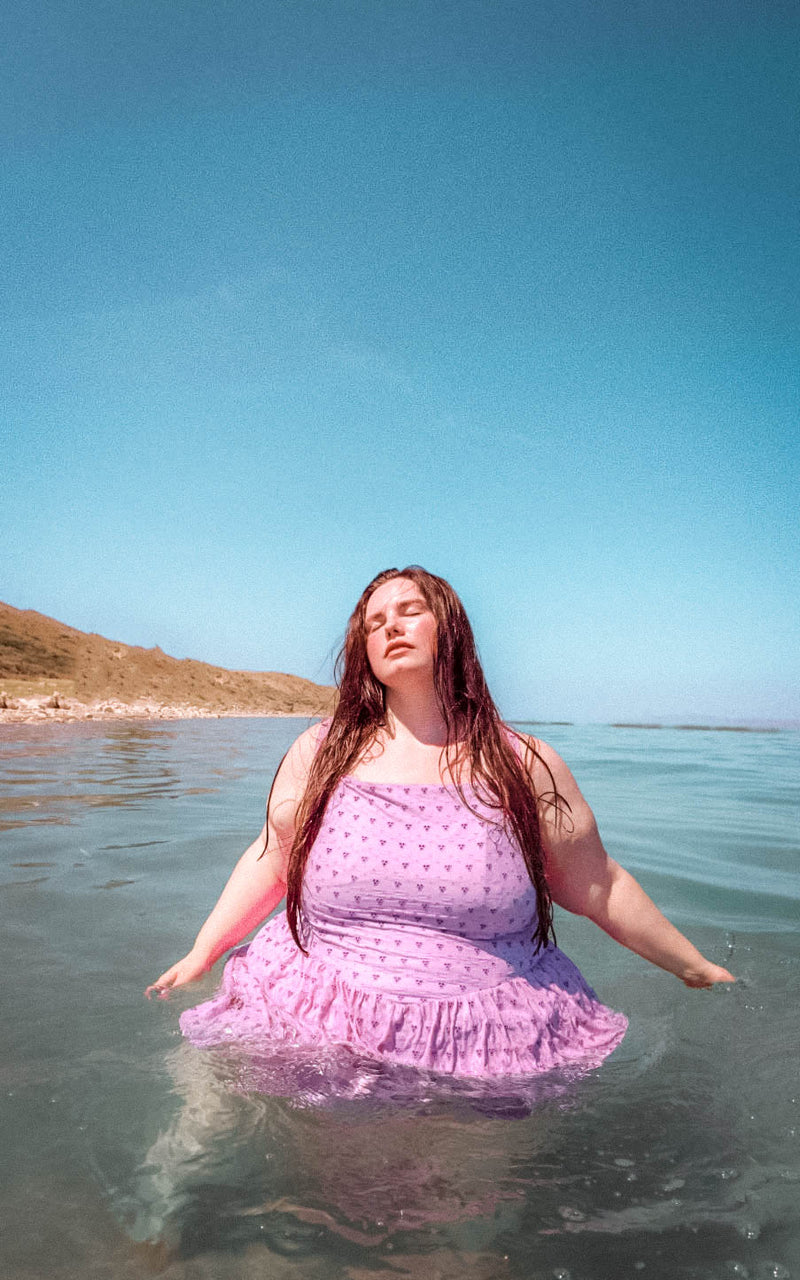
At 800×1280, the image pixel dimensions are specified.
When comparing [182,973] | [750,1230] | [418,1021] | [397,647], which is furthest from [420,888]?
[750,1230]

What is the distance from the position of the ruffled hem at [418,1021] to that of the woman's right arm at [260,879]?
17 centimetres

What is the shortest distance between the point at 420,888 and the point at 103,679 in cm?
2839

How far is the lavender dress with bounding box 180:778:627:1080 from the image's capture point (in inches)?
81.0

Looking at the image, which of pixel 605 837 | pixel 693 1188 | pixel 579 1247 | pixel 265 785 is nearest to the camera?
pixel 579 1247

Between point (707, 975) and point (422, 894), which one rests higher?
point (422, 894)

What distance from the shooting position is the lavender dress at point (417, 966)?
206 centimetres

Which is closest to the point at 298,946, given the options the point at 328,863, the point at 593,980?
the point at 328,863

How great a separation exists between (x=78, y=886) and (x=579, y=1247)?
327cm

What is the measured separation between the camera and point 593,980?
3238 mm

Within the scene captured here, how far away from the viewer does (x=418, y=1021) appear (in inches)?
80.8

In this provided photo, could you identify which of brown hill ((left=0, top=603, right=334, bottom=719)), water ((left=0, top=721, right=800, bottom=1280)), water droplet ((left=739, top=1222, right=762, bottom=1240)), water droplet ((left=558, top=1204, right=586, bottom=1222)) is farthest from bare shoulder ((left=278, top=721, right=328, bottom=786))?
brown hill ((left=0, top=603, right=334, bottom=719))

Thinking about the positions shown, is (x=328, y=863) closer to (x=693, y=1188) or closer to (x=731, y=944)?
(x=693, y=1188)

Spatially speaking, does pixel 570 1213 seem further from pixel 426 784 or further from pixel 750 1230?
pixel 426 784

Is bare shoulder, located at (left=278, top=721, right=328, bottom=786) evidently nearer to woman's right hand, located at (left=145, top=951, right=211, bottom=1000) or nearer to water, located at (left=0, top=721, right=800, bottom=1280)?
woman's right hand, located at (left=145, top=951, right=211, bottom=1000)
